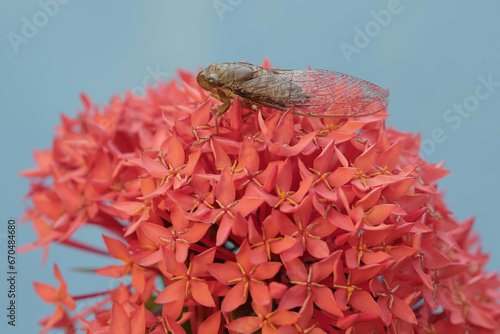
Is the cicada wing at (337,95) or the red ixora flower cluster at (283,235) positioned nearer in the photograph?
the red ixora flower cluster at (283,235)

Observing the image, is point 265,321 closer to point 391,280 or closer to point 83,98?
point 391,280

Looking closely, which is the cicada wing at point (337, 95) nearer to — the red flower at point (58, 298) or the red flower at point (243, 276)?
the red flower at point (243, 276)

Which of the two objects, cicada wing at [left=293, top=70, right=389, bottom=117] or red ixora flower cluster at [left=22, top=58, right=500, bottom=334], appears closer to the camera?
red ixora flower cluster at [left=22, top=58, right=500, bottom=334]

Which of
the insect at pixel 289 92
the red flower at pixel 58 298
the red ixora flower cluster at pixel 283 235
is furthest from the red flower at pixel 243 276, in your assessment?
the red flower at pixel 58 298

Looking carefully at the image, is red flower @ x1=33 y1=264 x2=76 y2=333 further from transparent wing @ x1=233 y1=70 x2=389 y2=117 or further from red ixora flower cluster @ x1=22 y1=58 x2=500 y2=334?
transparent wing @ x1=233 y1=70 x2=389 y2=117

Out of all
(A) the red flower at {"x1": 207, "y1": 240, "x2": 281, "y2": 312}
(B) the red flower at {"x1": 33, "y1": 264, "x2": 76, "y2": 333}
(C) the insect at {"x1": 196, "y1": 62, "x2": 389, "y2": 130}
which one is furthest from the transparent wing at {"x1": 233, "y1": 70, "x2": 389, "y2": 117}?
(B) the red flower at {"x1": 33, "y1": 264, "x2": 76, "y2": 333}

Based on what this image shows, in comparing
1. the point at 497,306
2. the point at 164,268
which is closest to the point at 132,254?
the point at 164,268

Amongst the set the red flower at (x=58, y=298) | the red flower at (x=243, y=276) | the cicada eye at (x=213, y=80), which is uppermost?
the cicada eye at (x=213, y=80)

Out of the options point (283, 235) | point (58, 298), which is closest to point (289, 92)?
point (283, 235)
